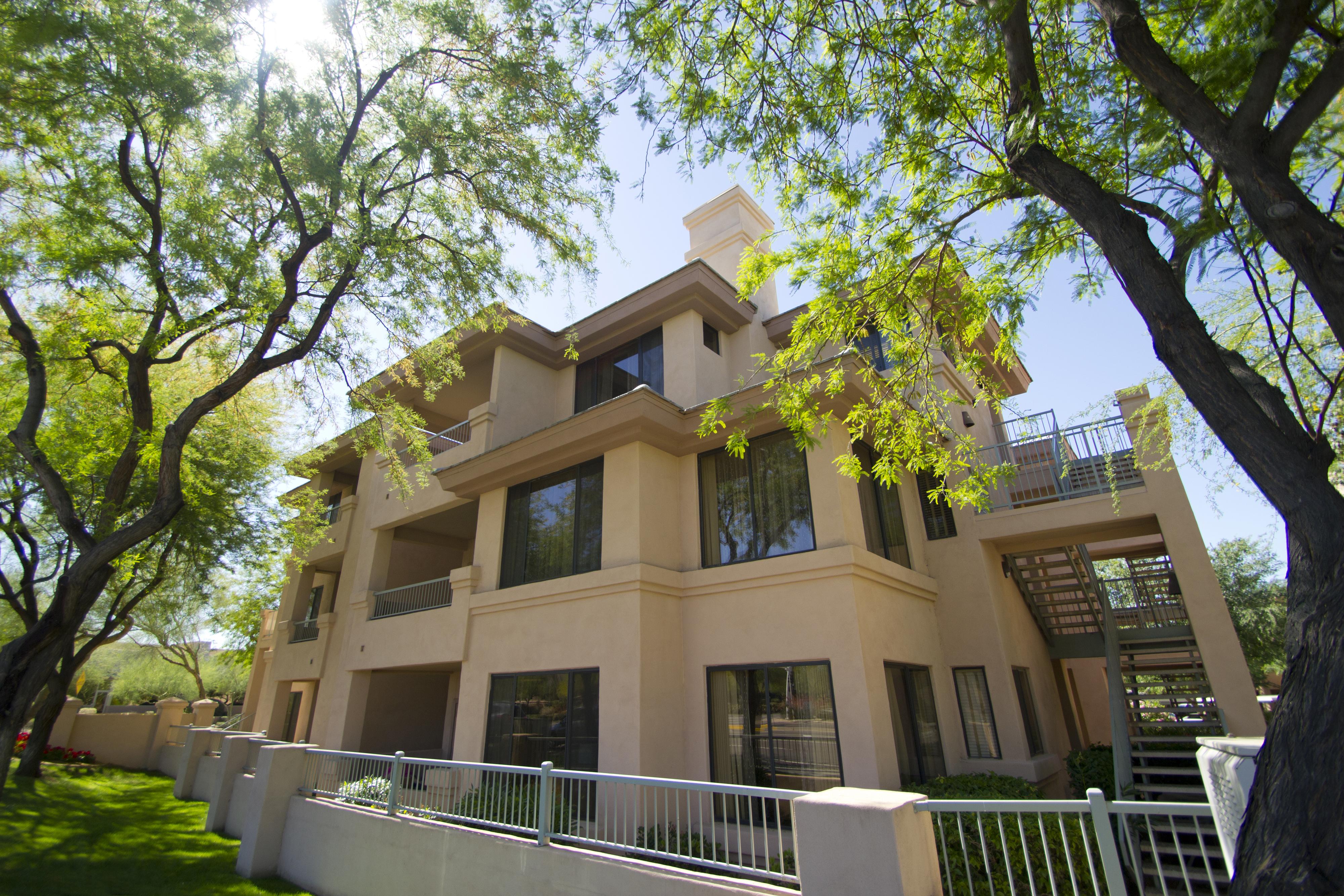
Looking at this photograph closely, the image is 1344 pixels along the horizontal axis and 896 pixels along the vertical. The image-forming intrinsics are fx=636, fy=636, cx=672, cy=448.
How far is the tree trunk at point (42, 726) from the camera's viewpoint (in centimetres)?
1689

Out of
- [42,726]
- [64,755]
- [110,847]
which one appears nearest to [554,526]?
[110,847]

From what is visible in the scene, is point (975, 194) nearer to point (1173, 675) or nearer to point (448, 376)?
point (1173, 675)

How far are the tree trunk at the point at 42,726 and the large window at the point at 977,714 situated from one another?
74.9 feet

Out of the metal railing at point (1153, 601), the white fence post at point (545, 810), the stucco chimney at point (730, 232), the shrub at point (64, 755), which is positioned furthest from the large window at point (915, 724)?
the shrub at point (64, 755)

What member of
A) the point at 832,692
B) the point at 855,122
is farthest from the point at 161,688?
the point at 855,122

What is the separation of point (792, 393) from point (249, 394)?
1553cm

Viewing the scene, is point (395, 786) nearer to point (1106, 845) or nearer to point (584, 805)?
point (584, 805)

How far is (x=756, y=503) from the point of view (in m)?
10.6

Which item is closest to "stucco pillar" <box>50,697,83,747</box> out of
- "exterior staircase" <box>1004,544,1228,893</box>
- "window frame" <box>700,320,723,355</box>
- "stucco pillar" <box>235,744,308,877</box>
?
"stucco pillar" <box>235,744,308,877</box>

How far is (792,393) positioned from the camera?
7863mm

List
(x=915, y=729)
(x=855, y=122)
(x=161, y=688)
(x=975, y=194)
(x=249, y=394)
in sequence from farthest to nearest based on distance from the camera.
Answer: (x=161, y=688)
(x=249, y=394)
(x=915, y=729)
(x=855, y=122)
(x=975, y=194)

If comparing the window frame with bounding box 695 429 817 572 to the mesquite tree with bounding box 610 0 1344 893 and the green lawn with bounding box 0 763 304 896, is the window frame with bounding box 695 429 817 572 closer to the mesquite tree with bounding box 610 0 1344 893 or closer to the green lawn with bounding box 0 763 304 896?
the mesquite tree with bounding box 610 0 1344 893

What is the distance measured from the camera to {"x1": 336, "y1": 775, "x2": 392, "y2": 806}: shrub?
8898 mm

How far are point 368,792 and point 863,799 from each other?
7642 millimetres
